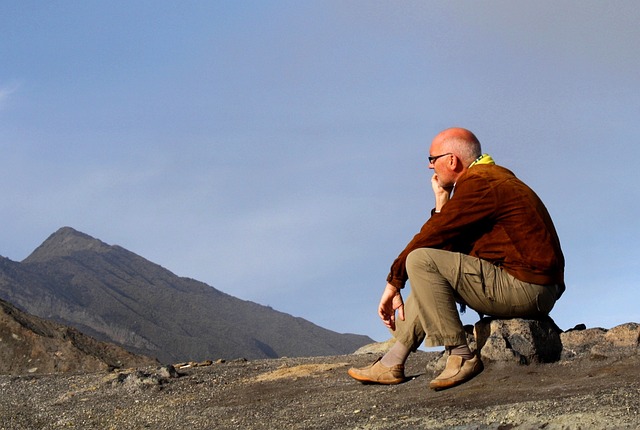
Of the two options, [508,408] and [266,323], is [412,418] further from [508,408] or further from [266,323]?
[266,323]

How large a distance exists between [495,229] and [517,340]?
1.10m

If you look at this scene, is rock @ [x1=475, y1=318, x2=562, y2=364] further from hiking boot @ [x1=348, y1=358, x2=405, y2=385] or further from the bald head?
the bald head

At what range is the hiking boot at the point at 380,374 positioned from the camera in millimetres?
6941

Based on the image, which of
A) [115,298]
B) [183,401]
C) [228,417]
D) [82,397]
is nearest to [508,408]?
[228,417]

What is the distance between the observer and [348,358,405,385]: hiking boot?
694 centimetres

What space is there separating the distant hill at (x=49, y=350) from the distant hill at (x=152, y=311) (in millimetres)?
13247

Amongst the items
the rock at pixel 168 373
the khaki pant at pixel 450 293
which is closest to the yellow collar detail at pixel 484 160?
the khaki pant at pixel 450 293

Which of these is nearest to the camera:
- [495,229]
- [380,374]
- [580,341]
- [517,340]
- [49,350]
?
[495,229]

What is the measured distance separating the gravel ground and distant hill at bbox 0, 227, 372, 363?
20.2 meters

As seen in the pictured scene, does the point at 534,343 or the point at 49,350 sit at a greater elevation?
the point at 49,350

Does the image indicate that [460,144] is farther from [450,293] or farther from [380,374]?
[380,374]

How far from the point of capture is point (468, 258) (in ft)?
20.3

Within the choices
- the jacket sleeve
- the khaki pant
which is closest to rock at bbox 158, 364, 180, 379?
the khaki pant

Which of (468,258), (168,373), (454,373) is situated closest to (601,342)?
(454,373)
